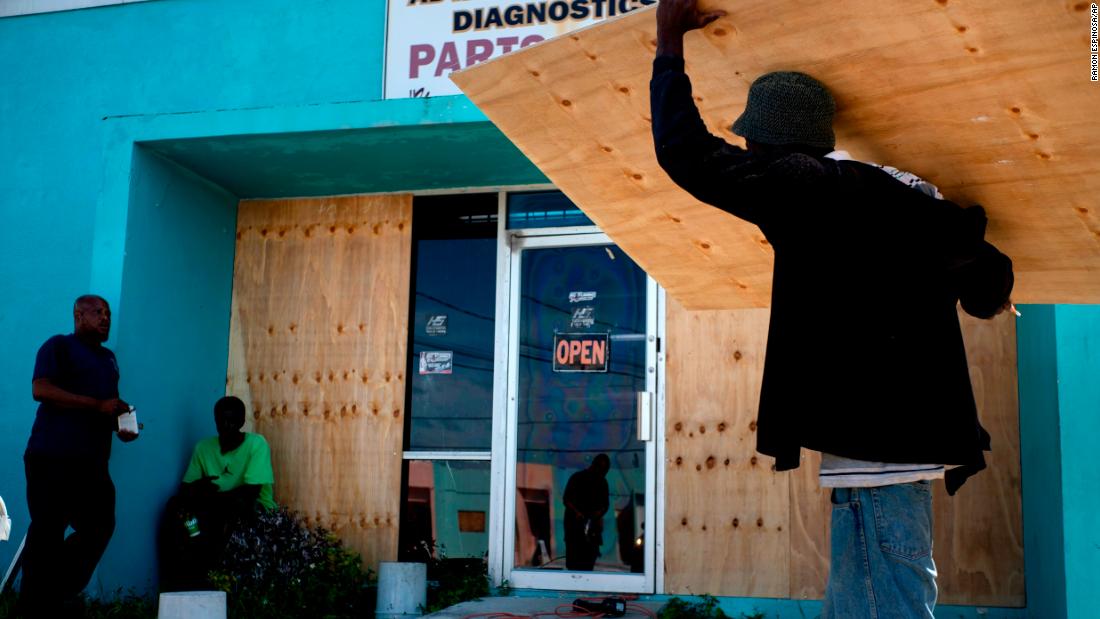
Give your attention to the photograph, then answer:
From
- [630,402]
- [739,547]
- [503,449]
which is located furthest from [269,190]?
[739,547]

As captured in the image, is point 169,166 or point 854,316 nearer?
point 854,316

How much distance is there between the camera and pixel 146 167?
785 centimetres

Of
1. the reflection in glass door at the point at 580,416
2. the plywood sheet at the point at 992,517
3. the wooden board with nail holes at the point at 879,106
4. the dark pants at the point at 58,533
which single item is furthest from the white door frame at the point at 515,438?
the wooden board with nail holes at the point at 879,106

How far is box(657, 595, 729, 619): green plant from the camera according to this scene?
680 cm

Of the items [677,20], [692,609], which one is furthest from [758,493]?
[677,20]

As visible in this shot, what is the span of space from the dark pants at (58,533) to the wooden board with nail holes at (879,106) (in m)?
4.15

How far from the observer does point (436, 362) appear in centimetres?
831

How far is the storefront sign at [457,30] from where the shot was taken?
746 centimetres

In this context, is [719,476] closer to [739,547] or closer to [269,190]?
[739,547]

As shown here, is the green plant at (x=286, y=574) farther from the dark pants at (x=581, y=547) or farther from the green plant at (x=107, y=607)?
the dark pants at (x=581, y=547)

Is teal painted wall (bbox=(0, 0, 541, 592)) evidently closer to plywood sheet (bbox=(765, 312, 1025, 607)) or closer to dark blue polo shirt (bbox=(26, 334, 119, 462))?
dark blue polo shirt (bbox=(26, 334, 119, 462))

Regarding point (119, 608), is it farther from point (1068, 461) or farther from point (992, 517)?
point (1068, 461)

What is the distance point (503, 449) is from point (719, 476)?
5.13 ft

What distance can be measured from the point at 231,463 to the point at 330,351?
1.10 metres
